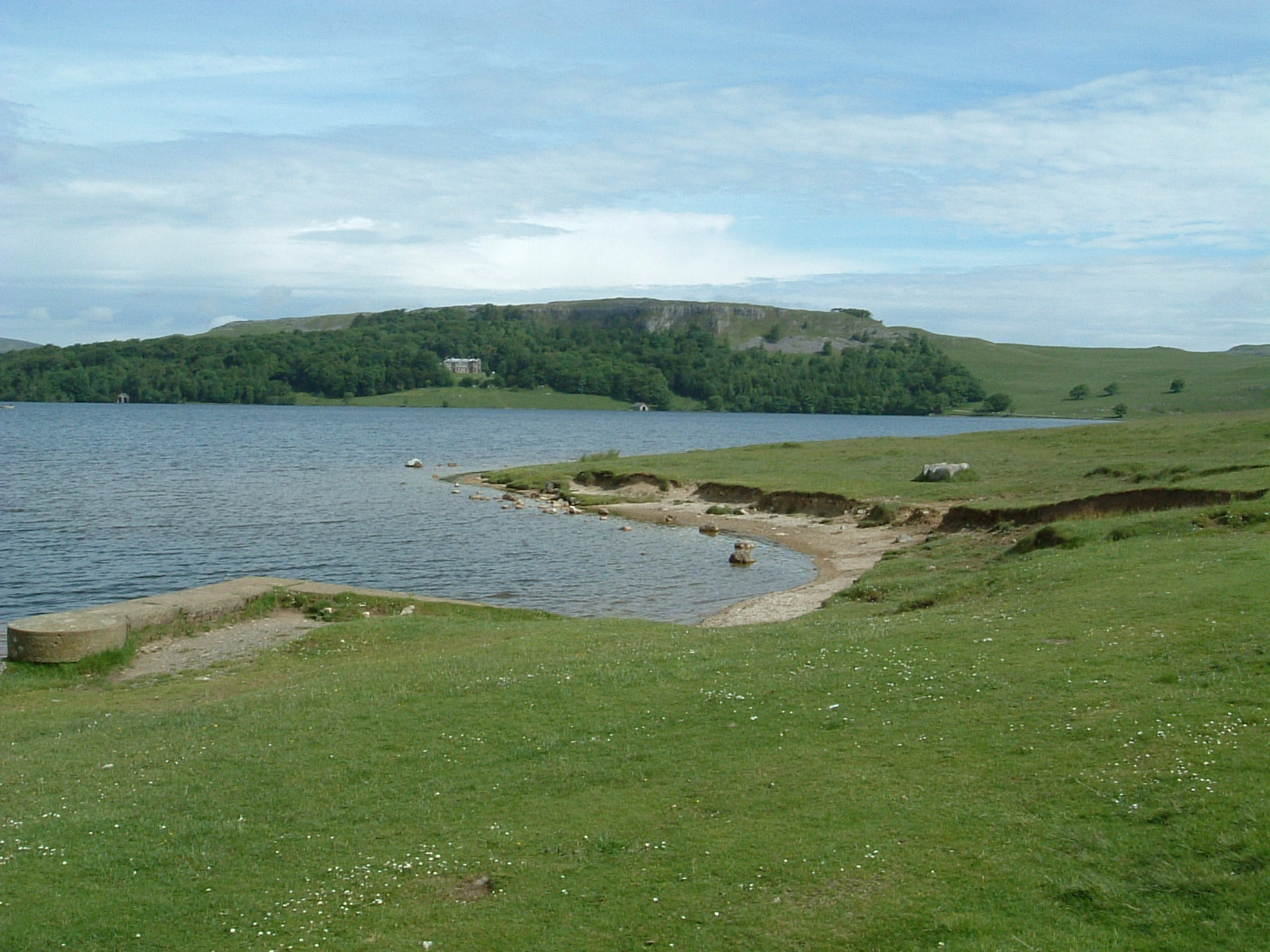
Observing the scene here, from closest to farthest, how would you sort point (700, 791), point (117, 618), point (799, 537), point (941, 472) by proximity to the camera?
point (700, 791) < point (117, 618) < point (799, 537) < point (941, 472)

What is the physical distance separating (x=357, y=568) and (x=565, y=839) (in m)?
35.6

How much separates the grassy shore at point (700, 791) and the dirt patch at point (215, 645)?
5.85 feet

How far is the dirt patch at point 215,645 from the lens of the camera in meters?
23.5

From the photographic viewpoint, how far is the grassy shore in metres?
8.80

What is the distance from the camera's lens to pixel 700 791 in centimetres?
1187

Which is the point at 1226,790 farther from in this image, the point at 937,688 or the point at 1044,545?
the point at 1044,545

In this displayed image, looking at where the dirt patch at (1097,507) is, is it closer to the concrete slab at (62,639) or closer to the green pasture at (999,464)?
the green pasture at (999,464)

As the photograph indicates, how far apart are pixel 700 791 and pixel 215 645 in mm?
17781

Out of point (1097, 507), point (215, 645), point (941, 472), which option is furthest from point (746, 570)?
point (215, 645)

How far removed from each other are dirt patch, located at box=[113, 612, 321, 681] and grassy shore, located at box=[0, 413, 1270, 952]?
1.78 metres

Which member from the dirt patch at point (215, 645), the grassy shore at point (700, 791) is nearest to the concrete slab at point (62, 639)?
the dirt patch at point (215, 645)

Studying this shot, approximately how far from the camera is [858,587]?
102 feet

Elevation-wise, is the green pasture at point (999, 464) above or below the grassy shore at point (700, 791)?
above

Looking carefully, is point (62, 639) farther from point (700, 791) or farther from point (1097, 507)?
point (1097, 507)
